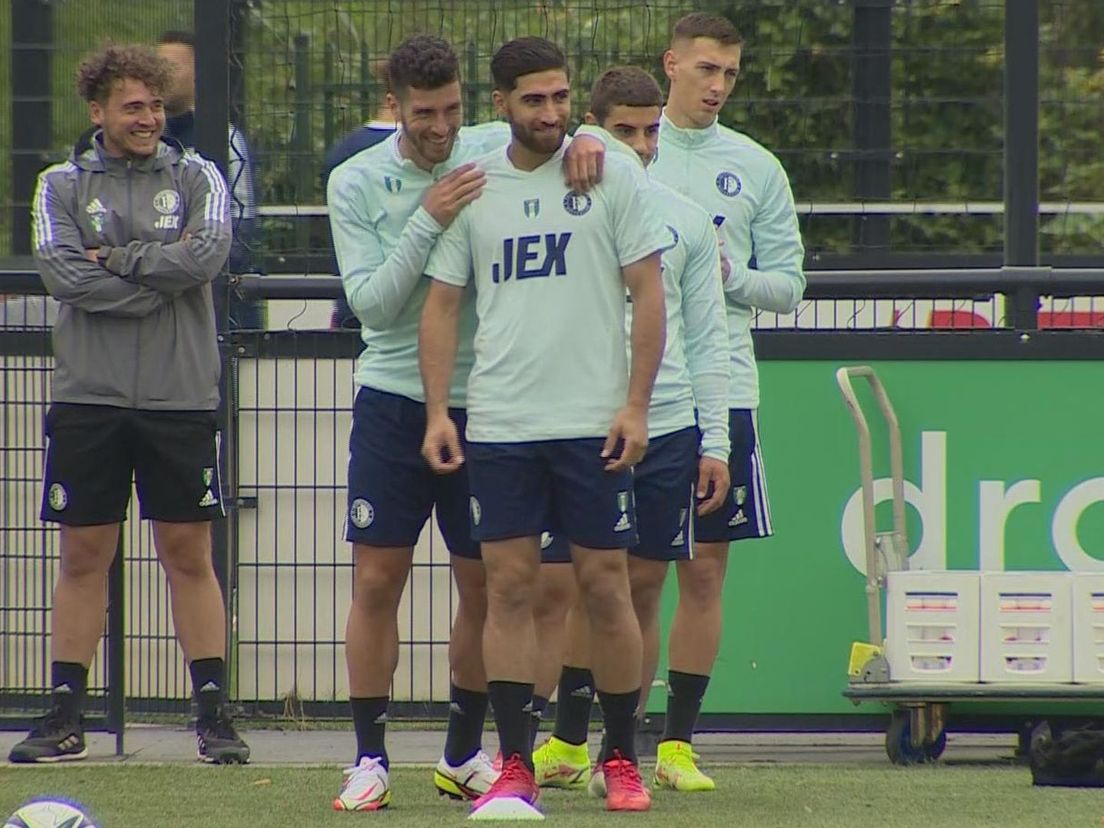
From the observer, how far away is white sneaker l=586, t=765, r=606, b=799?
5.71 metres

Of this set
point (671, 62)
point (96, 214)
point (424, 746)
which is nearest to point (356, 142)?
point (96, 214)

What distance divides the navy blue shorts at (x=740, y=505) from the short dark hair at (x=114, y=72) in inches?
78.9

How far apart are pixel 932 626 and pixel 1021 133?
1742 mm

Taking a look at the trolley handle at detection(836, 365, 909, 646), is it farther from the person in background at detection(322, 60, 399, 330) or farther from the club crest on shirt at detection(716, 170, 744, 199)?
the person in background at detection(322, 60, 399, 330)

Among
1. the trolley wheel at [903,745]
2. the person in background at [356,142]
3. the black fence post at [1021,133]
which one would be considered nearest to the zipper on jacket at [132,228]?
the person in background at [356,142]

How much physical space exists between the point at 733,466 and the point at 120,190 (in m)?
2.00

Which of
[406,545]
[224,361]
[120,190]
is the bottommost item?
[406,545]

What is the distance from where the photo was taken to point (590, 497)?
5.27 meters

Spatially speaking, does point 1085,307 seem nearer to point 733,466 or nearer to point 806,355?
point 806,355

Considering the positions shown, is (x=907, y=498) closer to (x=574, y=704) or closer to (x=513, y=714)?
(x=574, y=704)

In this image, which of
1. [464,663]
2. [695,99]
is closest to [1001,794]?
[464,663]

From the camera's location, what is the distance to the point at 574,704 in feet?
19.5

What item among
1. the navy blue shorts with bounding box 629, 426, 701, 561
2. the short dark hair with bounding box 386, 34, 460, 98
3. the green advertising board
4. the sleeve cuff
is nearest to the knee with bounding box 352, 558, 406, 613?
the navy blue shorts with bounding box 629, 426, 701, 561

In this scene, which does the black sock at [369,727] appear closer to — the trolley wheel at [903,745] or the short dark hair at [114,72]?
the trolley wheel at [903,745]
